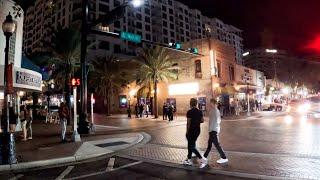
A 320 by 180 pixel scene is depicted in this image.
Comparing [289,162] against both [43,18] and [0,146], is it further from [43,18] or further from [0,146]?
[43,18]

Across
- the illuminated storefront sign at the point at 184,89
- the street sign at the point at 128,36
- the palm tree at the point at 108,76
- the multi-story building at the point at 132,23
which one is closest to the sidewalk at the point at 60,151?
the street sign at the point at 128,36

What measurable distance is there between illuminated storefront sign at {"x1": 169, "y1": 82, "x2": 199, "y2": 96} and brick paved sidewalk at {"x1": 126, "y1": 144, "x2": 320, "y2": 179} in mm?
30543

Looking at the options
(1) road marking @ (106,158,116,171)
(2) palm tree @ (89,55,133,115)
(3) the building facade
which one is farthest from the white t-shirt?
(2) palm tree @ (89,55,133,115)

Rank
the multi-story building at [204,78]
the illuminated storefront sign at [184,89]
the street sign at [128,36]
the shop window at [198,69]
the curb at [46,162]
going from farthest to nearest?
the illuminated storefront sign at [184,89] < the shop window at [198,69] < the multi-story building at [204,78] < the street sign at [128,36] < the curb at [46,162]

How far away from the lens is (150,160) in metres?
11.1

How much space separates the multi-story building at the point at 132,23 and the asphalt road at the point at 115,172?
6349 cm

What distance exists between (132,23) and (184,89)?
176ft

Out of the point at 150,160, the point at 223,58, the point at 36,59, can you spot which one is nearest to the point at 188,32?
the point at 223,58

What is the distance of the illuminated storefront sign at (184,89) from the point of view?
43000 millimetres

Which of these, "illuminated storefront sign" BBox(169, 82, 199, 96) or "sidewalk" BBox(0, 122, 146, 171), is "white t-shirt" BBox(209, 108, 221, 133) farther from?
"illuminated storefront sign" BBox(169, 82, 199, 96)

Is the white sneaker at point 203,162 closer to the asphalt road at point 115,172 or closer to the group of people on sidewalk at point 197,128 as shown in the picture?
the group of people on sidewalk at point 197,128

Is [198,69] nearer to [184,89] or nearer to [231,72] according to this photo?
[184,89]

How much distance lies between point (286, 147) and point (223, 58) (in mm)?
33289

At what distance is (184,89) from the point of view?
44031mm
